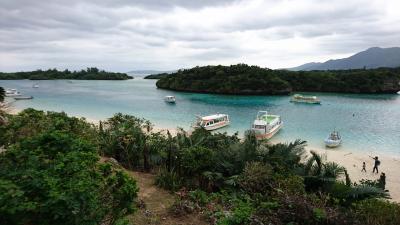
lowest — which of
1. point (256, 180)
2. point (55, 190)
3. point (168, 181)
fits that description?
point (168, 181)

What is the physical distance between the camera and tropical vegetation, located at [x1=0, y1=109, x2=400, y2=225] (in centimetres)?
423

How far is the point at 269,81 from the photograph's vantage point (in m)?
84.7

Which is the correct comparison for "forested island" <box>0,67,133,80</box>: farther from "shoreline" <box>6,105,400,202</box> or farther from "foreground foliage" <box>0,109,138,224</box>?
"foreground foliage" <box>0,109,138,224</box>

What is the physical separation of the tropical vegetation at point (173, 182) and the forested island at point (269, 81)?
70.5 metres

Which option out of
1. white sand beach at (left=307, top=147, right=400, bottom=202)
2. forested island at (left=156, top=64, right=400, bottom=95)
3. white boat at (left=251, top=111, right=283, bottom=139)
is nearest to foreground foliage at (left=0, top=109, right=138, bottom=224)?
white sand beach at (left=307, top=147, right=400, bottom=202)

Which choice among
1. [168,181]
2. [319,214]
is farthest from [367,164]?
[319,214]

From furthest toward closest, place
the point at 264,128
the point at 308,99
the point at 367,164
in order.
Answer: the point at 308,99
the point at 264,128
the point at 367,164

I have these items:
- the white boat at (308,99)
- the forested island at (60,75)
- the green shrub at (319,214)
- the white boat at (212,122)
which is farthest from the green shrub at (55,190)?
the forested island at (60,75)

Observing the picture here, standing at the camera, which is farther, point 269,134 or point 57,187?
point 269,134

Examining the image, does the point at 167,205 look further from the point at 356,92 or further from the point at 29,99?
the point at 356,92

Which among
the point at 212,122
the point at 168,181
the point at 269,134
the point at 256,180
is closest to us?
the point at 256,180

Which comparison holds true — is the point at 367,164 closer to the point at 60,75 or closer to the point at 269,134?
the point at 269,134

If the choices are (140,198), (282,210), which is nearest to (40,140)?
(140,198)

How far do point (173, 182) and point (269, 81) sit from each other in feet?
253
